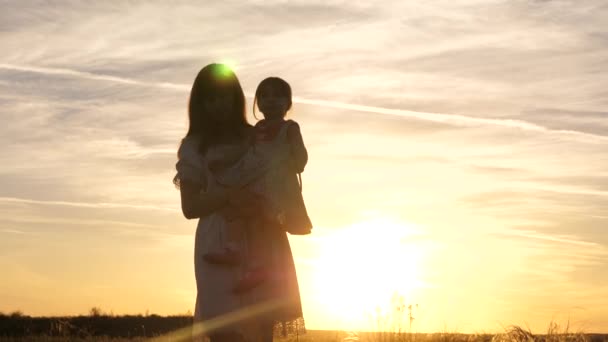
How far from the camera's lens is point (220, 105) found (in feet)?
20.3

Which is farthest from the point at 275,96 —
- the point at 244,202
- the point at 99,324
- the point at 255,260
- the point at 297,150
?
the point at 99,324

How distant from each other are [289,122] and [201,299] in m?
1.39

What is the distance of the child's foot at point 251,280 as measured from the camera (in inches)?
241

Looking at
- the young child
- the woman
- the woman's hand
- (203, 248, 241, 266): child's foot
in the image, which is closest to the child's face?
the young child

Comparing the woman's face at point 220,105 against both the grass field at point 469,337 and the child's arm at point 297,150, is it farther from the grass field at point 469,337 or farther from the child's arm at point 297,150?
the grass field at point 469,337

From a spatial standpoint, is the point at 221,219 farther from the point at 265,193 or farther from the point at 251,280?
the point at 251,280

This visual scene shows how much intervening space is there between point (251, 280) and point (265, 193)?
590 millimetres

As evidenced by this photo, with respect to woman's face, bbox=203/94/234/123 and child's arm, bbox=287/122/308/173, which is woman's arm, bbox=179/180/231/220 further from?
child's arm, bbox=287/122/308/173

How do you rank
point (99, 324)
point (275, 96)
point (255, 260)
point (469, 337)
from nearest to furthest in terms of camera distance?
1. point (255, 260)
2. point (275, 96)
3. point (469, 337)
4. point (99, 324)

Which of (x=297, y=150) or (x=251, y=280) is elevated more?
A: (x=297, y=150)

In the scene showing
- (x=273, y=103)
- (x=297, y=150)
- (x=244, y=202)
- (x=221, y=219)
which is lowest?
(x=221, y=219)

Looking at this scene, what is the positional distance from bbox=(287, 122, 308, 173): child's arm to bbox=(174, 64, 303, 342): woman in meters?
0.32

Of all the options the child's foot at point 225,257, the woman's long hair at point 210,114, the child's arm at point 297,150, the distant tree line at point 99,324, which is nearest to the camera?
the child's foot at point 225,257

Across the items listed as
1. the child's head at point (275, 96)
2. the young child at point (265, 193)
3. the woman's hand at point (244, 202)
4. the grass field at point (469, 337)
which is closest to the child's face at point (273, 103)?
the child's head at point (275, 96)
